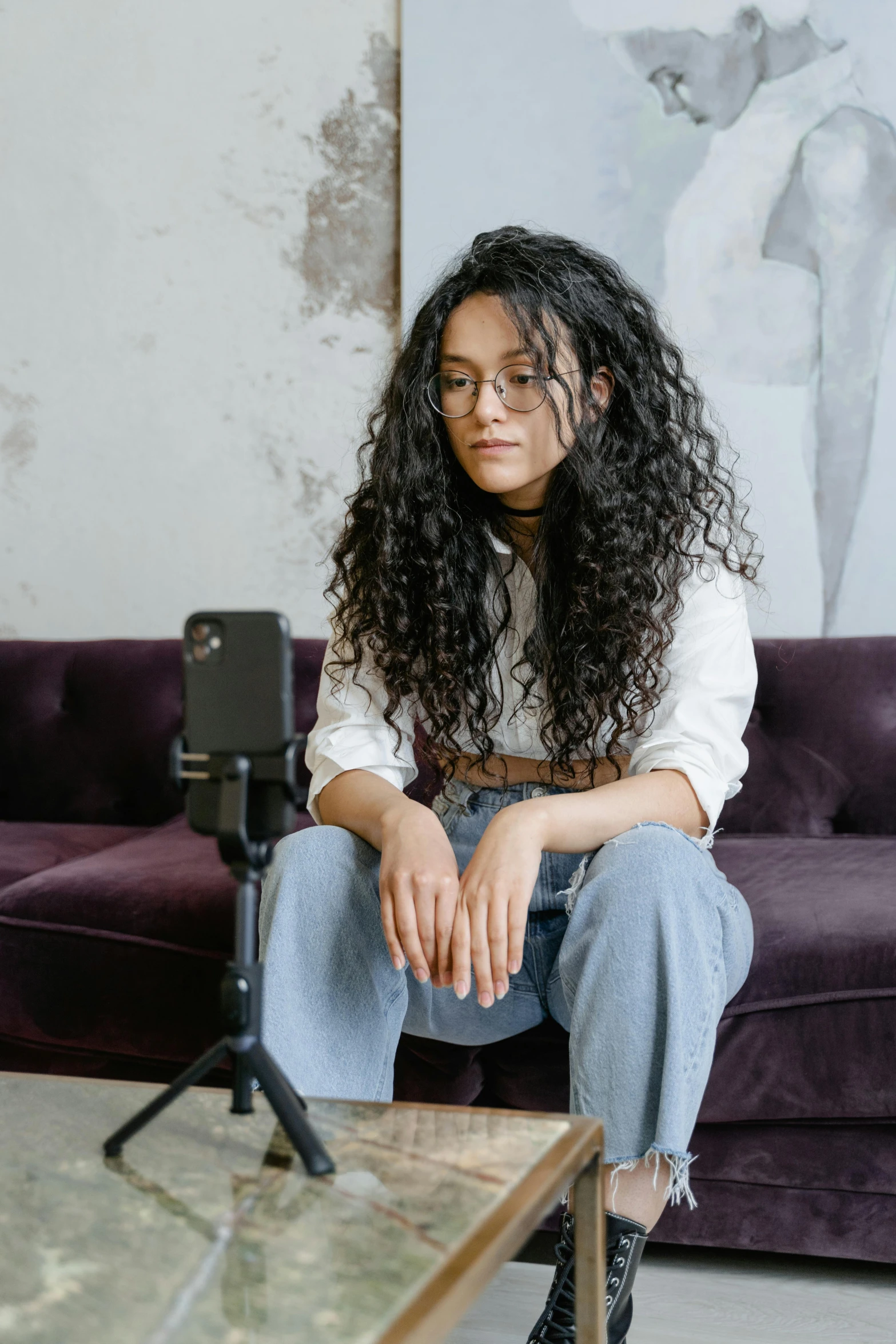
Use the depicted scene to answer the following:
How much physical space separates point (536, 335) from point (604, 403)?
0.13 metres

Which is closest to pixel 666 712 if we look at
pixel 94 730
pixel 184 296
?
pixel 94 730

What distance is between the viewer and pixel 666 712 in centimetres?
124

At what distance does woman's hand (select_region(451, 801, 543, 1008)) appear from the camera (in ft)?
3.29

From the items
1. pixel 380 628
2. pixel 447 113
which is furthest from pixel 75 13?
pixel 380 628

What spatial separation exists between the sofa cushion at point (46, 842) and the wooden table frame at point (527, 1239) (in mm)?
1027

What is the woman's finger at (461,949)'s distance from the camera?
1.01 meters

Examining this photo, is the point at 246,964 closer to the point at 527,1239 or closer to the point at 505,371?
the point at 527,1239

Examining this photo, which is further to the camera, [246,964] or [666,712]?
[666,712]

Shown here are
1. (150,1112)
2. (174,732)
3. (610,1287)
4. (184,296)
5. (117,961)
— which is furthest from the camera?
(184,296)

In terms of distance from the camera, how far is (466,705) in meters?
1.35

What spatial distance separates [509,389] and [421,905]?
1.90ft

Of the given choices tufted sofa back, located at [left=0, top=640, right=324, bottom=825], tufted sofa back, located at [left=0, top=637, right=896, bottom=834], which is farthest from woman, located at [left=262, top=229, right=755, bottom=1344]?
tufted sofa back, located at [left=0, top=640, right=324, bottom=825]

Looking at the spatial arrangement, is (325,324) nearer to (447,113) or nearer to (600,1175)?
(447,113)

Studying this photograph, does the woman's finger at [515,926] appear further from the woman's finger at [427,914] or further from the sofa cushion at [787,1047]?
the sofa cushion at [787,1047]
